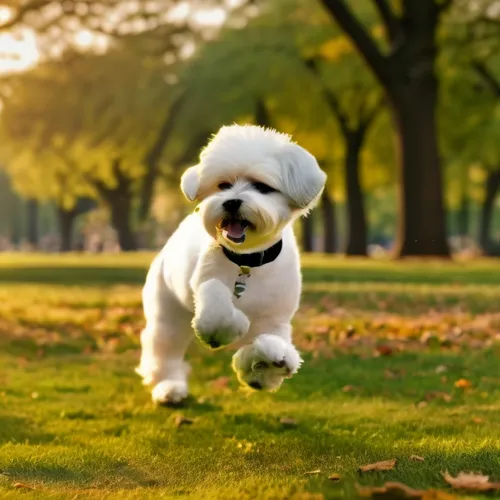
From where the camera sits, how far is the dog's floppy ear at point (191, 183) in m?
4.40

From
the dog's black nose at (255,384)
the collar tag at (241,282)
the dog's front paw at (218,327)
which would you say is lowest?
the dog's black nose at (255,384)

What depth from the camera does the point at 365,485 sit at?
362 centimetres

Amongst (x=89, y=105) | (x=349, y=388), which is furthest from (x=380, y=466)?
(x=89, y=105)

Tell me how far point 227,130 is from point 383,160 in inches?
1171

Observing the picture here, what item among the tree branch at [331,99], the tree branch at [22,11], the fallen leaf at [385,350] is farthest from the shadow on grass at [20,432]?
the tree branch at [331,99]

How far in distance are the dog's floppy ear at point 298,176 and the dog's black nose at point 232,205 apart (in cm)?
30

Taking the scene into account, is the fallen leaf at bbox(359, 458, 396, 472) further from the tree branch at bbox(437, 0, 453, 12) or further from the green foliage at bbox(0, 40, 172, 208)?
the green foliage at bbox(0, 40, 172, 208)

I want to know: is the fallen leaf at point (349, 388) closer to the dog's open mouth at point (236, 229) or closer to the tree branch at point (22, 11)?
the dog's open mouth at point (236, 229)

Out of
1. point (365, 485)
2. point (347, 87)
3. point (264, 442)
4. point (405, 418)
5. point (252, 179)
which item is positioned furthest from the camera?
point (347, 87)

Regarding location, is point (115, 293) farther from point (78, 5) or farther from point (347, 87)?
point (347, 87)

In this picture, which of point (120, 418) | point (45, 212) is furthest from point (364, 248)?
point (45, 212)

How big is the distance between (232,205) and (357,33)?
1607 cm

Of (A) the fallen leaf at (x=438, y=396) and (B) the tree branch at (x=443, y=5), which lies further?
(B) the tree branch at (x=443, y=5)

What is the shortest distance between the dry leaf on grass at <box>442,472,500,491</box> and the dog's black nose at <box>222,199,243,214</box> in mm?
1502
